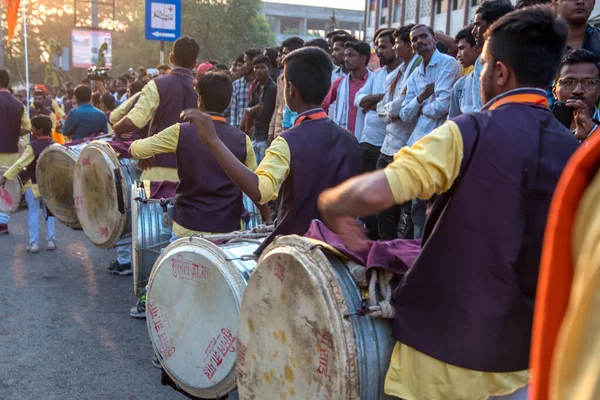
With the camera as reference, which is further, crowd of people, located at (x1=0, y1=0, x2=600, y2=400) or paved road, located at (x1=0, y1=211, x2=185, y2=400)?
paved road, located at (x1=0, y1=211, x2=185, y2=400)

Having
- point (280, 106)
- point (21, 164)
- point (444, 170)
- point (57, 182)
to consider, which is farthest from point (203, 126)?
point (280, 106)

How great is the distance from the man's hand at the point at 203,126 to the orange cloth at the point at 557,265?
83.7 inches

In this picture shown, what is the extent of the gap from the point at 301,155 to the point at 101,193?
10.5 feet

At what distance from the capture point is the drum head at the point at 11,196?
7543 millimetres

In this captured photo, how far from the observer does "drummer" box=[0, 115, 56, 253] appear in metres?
7.36

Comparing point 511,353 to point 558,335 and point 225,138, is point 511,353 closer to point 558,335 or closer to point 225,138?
point 558,335

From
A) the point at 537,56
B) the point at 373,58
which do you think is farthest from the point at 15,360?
the point at 373,58

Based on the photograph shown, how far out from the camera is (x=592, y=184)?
2.57 ft

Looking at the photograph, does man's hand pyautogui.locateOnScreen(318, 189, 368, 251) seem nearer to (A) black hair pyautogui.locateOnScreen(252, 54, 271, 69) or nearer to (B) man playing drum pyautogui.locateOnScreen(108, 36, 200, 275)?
(B) man playing drum pyautogui.locateOnScreen(108, 36, 200, 275)

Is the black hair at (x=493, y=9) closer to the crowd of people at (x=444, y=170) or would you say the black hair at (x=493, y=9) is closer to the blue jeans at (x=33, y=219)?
the crowd of people at (x=444, y=170)

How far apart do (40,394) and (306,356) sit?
2.36m

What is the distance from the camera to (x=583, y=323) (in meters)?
0.74

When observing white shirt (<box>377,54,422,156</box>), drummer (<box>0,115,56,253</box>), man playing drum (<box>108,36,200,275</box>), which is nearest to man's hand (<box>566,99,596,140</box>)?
white shirt (<box>377,54,422,156</box>)

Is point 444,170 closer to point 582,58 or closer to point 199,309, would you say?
point 199,309
